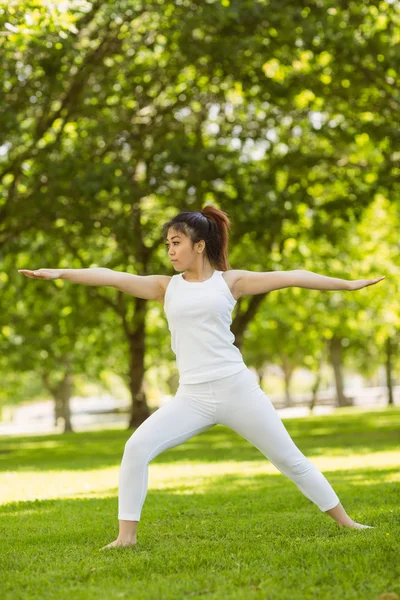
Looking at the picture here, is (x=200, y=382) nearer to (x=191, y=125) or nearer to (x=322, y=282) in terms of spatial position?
(x=322, y=282)

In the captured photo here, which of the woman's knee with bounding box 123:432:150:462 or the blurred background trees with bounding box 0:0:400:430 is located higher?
the blurred background trees with bounding box 0:0:400:430

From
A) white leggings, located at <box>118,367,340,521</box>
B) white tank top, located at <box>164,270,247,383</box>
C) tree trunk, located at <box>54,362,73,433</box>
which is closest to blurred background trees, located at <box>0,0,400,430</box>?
white tank top, located at <box>164,270,247,383</box>

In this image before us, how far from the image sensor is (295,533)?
22.3ft

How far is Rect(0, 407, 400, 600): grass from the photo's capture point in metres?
4.97

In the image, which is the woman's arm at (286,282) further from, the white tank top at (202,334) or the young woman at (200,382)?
the white tank top at (202,334)

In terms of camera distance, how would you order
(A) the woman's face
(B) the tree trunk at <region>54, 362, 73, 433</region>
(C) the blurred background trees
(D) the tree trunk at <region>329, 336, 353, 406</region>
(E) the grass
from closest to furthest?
(E) the grass, (A) the woman's face, (C) the blurred background trees, (B) the tree trunk at <region>54, 362, 73, 433</region>, (D) the tree trunk at <region>329, 336, 353, 406</region>

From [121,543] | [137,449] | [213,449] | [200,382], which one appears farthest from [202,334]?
[213,449]

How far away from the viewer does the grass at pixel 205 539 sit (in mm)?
4973

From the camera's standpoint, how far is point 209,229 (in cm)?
643

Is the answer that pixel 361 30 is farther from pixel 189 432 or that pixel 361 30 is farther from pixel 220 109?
pixel 189 432

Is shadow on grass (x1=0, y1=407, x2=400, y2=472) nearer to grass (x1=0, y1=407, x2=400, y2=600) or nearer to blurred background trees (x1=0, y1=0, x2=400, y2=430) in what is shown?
grass (x1=0, y1=407, x2=400, y2=600)

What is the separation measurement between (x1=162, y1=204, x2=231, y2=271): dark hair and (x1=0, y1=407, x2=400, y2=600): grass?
2.14 meters

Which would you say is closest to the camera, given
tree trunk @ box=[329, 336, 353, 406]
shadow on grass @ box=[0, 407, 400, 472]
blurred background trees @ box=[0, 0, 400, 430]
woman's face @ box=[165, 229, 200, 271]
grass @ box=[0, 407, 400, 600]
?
grass @ box=[0, 407, 400, 600]

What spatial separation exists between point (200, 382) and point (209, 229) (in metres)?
1.16
